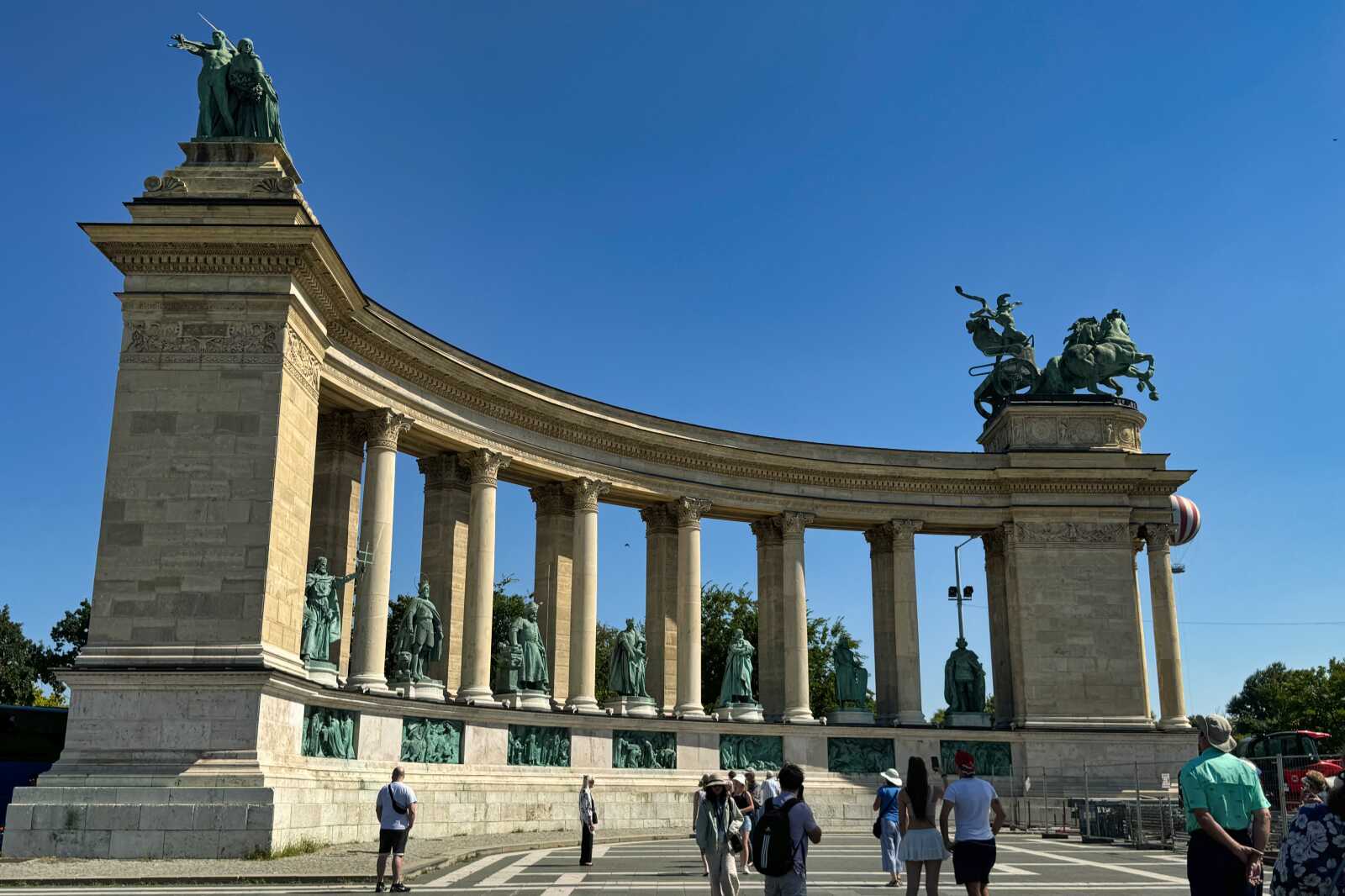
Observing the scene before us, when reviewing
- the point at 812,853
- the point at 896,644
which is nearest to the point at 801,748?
the point at 896,644

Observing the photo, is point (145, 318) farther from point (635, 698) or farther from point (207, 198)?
point (635, 698)

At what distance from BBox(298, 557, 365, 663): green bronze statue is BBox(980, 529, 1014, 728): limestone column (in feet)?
104

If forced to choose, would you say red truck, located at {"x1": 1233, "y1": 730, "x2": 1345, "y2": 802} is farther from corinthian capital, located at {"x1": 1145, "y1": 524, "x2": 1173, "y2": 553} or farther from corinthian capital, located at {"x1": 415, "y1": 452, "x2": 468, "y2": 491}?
corinthian capital, located at {"x1": 415, "y1": 452, "x2": 468, "y2": 491}

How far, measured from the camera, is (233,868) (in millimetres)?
24000

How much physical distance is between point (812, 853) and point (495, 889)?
12.8 m

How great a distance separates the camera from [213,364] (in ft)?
102

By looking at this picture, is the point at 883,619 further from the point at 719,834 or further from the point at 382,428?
the point at 719,834

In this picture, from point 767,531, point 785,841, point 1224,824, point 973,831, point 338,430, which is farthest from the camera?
→ point 767,531

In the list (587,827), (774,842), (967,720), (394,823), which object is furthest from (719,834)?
(967,720)

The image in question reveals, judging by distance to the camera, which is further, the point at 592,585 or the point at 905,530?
the point at 905,530

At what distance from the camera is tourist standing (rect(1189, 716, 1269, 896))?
10.9 meters

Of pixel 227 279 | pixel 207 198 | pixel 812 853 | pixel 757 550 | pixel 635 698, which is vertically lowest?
pixel 812 853

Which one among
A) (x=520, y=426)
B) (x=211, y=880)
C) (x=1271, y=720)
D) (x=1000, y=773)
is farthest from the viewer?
(x=1271, y=720)

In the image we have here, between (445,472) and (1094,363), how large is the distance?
31.5 m
